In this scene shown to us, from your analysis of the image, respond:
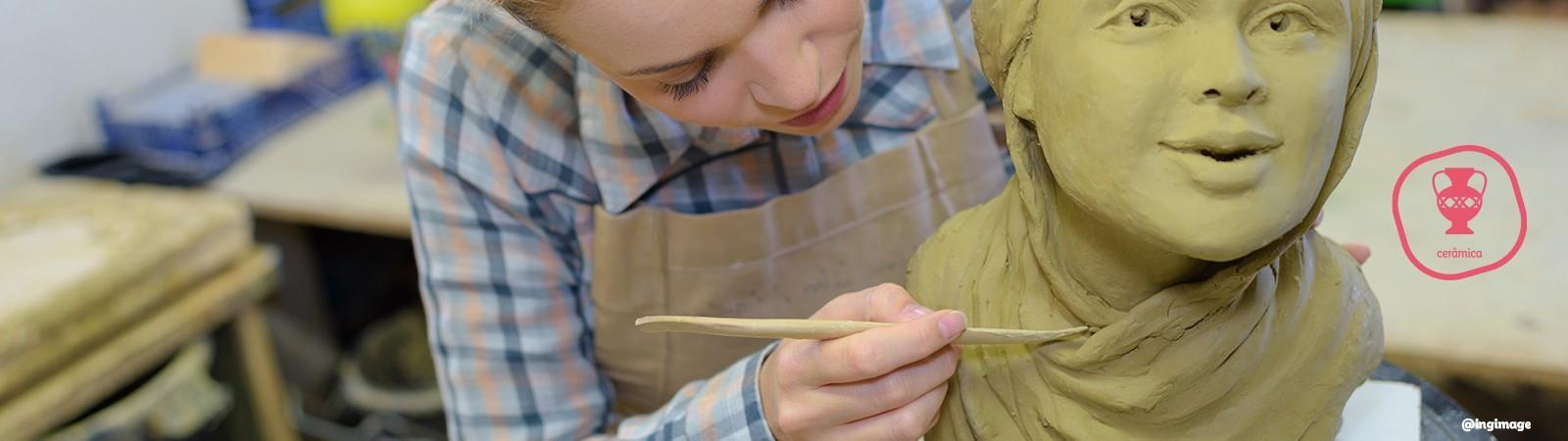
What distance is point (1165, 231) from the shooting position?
27.0 inches

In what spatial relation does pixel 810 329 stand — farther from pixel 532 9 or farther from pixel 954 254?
pixel 532 9

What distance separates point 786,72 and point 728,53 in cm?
4

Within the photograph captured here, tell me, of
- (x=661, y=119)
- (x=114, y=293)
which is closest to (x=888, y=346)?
(x=661, y=119)

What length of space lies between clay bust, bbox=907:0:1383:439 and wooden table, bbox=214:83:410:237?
1.28 metres

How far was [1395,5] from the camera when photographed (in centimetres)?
191

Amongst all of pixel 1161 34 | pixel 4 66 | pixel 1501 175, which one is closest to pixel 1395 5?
pixel 1501 175

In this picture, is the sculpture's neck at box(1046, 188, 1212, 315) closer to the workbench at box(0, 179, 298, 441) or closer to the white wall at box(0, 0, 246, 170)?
the workbench at box(0, 179, 298, 441)

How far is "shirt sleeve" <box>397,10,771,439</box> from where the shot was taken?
1106 mm

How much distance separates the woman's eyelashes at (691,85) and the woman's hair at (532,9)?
0.08 meters

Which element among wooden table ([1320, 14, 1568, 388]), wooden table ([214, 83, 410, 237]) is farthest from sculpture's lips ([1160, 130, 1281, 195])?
wooden table ([214, 83, 410, 237])

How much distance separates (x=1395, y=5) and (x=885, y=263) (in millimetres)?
1191

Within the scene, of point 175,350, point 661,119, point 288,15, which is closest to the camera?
point 661,119

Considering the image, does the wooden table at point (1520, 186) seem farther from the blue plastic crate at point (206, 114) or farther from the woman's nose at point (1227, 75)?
the blue plastic crate at point (206, 114)

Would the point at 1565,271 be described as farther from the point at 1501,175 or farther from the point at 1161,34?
the point at 1161,34
